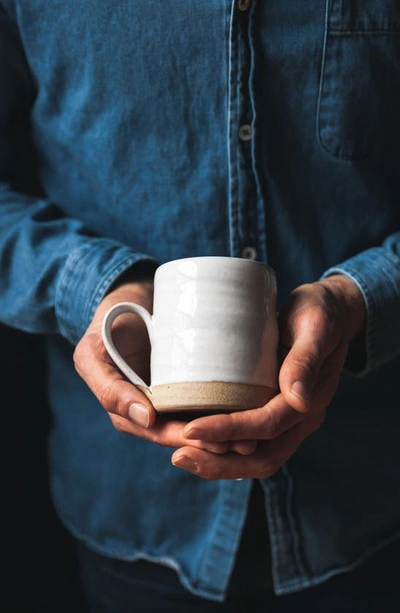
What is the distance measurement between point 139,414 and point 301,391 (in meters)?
0.15

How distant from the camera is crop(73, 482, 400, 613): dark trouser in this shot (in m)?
1.05

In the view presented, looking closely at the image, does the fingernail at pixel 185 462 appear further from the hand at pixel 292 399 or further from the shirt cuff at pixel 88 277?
the shirt cuff at pixel 88 277

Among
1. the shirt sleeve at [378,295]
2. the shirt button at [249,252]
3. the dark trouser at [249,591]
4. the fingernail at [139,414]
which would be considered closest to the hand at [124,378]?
the fingernail at [139,414]

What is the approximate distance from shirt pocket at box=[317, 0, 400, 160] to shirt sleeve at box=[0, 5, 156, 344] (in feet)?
0.90

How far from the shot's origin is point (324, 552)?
1016 millimetres

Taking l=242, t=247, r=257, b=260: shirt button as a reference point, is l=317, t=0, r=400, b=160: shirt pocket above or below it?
above

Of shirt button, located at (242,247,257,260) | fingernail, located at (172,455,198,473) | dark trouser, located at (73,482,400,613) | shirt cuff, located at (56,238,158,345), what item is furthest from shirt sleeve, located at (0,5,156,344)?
dark trouser, located at (73,482,400,613)

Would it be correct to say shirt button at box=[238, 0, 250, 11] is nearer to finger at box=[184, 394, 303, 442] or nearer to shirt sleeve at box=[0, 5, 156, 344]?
shirt sleeve at box=[0, 5, 156, 344]

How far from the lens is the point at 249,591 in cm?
105

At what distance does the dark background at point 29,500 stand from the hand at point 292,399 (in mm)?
550

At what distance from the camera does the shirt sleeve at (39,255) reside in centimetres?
90

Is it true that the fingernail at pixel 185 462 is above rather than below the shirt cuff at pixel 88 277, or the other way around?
below

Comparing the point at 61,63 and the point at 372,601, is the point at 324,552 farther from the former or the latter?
the point at 61,63

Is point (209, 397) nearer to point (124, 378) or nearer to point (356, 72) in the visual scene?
point (124, 378)
